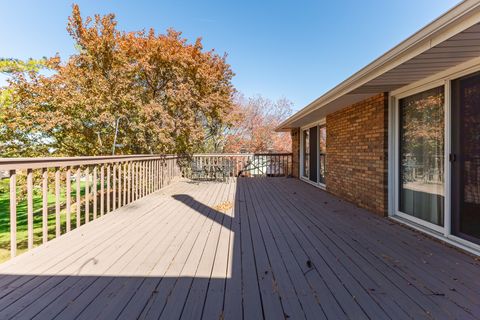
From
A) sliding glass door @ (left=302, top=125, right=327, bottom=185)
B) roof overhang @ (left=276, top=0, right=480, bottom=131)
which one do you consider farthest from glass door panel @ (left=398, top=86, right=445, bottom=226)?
sliding glass door @ (left=302, top=125, right=327, bottom=185)

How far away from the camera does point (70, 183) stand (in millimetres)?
3033

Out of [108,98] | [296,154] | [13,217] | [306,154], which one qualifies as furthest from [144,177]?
Result: [296,154]

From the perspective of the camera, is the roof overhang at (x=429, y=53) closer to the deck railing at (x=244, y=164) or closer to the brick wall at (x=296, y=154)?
the brick wall at (x=296, y=154)

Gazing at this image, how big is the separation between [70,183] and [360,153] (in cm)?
476

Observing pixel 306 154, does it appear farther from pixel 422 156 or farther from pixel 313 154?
pixel 422 156

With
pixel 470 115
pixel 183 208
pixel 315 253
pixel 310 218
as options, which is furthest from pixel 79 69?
pixel 470 115

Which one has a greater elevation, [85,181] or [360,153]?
[360,153]

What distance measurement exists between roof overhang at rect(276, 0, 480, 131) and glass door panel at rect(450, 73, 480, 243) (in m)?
0.33

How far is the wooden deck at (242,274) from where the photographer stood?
1.55 metres

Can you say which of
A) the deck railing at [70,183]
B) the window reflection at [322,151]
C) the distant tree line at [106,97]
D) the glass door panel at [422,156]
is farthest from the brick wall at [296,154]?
the glass door panel at [422,156]

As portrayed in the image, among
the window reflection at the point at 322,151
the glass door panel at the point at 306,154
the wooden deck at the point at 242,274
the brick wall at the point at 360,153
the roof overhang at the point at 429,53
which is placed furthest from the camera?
the glass door panel at the point at 306,154

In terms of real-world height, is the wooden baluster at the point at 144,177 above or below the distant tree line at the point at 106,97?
below

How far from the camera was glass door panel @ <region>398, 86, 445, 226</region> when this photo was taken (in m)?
2.92

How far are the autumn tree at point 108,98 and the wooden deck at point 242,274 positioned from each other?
15.6ft
